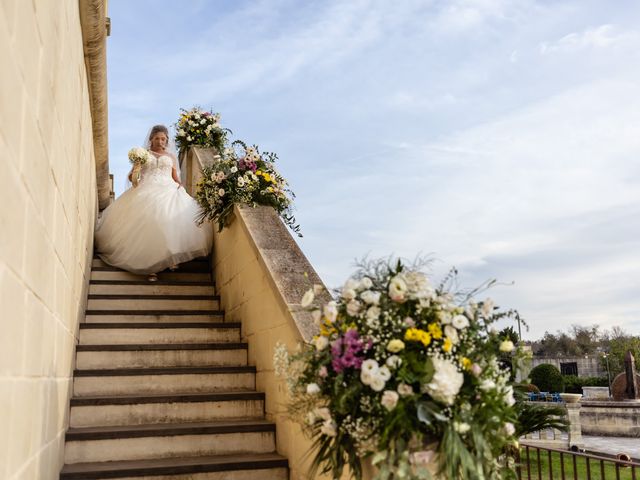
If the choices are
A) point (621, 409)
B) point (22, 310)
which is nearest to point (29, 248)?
point (22, 310)

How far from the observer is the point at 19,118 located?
185cm

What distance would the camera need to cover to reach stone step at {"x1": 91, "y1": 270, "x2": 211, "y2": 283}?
249 inches

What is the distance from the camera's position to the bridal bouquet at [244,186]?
5.50 meters

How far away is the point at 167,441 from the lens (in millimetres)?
3838

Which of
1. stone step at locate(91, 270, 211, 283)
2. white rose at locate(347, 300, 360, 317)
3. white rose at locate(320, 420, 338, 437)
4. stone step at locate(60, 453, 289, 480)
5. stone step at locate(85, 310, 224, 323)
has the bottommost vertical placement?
stone step at locate(60, 453, 289, 480)

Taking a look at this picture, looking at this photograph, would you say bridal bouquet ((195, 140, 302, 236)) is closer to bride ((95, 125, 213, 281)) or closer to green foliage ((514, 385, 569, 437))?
bride ((95, 125, 213, 281))

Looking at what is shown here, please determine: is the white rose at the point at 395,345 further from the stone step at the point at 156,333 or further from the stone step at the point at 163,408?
the stone step at the point at 156,333

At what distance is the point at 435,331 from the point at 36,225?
155 cm

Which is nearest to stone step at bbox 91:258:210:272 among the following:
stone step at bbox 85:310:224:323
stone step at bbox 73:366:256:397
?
stone step at bbox 85:310:224:323

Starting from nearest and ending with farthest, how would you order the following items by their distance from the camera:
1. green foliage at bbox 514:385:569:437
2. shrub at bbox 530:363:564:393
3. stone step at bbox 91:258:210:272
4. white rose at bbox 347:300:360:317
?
white rose at bbox 347:300:360:317
green foliage at bbox 514:385:569:437
stone step at bbox 91:258:210:272
shrub at bbox 530:363:564:393

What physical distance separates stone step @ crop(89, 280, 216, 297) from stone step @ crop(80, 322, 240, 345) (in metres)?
0.97

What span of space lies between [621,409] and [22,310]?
1836 cm

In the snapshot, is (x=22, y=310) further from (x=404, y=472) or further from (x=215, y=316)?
(x=215, y=316)

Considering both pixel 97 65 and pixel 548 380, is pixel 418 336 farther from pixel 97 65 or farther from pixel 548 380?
pixel 548 380
